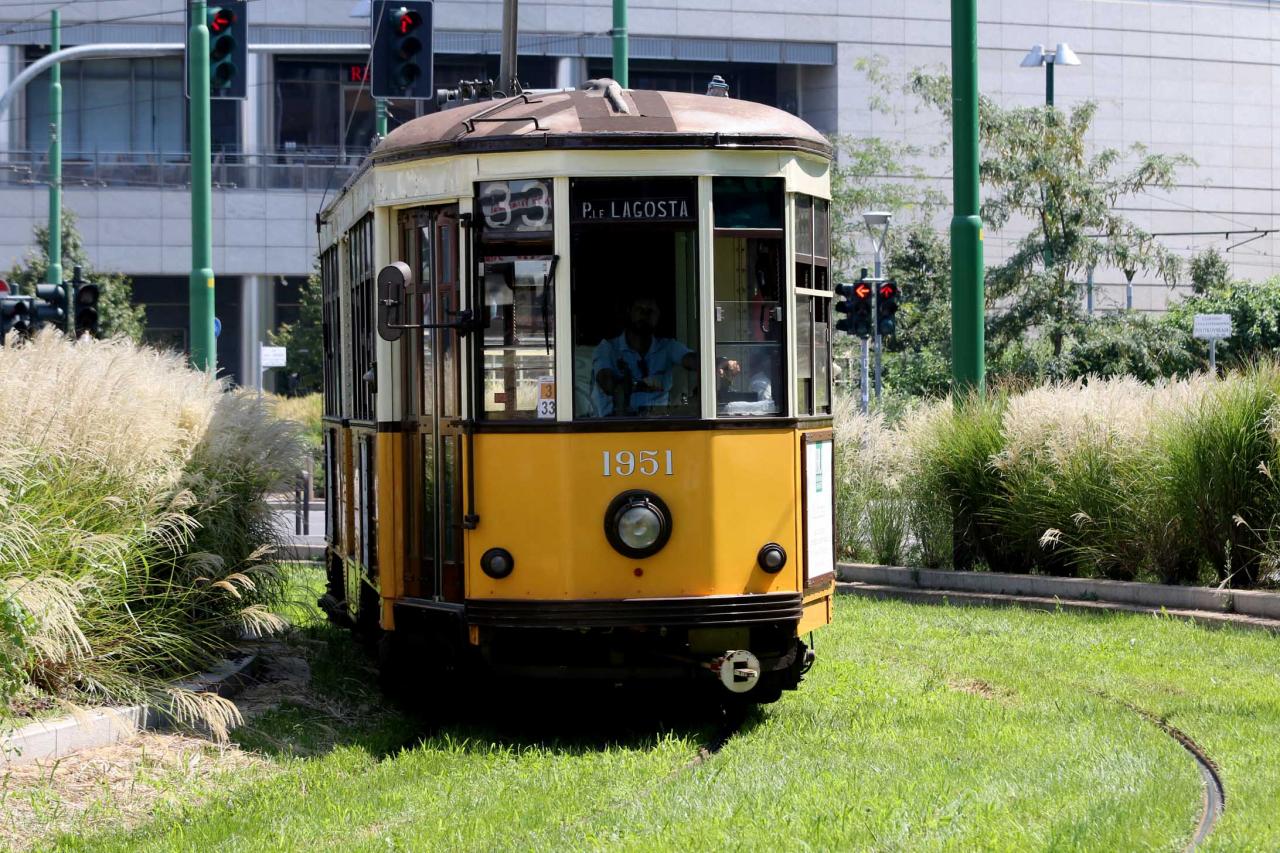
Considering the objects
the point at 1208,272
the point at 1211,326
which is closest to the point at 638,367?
the point at 1211,326

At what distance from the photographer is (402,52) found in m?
19.6

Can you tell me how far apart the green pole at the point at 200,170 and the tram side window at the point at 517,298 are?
11.7 metres

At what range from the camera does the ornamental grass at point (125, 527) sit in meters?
8.82

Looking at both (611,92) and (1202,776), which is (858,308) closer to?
(611,92)

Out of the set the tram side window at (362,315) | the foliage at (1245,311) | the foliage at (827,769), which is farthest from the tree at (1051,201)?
the tram side window at (362,315)

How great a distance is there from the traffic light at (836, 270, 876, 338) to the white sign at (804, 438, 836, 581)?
59.6ft

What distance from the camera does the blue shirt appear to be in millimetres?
9078

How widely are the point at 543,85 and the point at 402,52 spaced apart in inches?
1484

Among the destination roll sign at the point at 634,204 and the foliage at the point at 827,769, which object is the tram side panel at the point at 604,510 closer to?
the foliage at the point at 827,769

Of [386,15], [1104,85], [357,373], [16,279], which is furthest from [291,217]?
[357,373]

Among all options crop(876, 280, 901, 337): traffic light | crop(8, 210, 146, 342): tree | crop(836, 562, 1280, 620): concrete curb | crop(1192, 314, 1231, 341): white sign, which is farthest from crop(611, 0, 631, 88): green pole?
crop(8, 210, 146, 342): tree

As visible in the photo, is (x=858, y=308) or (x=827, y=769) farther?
(x=858, y=308)

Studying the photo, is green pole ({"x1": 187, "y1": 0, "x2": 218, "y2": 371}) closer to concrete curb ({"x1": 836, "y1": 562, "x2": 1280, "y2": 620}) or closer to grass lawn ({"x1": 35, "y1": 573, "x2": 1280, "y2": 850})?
concrete curb ({"x1": 836, "y1": 562, "x2": 1280, "y2": 620})

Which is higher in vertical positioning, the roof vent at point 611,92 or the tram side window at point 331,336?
the roof vent at point 611,92
